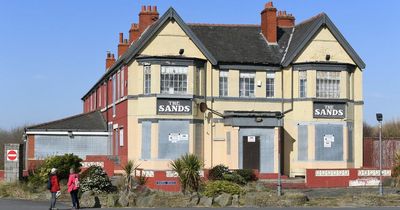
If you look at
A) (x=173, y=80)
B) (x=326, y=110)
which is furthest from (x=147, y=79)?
(x=326, y=110)

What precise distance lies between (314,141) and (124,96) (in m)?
11.6

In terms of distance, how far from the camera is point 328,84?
42469 mm

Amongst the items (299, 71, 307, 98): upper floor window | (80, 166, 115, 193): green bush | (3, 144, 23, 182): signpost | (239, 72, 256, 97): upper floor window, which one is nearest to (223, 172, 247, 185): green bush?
(80, 166, 115, 193): green bush

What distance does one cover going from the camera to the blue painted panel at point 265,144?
136 ft

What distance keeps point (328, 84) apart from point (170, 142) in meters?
10.3

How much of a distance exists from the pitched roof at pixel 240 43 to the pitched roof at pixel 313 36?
995mm

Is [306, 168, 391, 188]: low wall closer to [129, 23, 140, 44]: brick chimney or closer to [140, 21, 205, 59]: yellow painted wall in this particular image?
[140, 21, 205, 59]: yellow painted wall

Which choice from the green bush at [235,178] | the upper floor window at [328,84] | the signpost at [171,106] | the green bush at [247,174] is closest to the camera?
the green bush at [235,178]

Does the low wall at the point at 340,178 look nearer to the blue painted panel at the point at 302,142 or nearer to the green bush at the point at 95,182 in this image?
the blue painted panel at the point at 302,142

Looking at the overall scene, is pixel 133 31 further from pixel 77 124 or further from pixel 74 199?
pixel 74 199

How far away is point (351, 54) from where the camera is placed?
43.1m

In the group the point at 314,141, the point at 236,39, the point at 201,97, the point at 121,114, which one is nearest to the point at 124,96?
the point at 121,114

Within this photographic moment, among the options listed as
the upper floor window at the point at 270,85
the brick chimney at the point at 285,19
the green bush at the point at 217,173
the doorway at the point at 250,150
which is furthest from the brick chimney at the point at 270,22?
the green bush at the point at 217,173

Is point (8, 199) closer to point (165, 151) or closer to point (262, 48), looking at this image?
point (165, 151)
